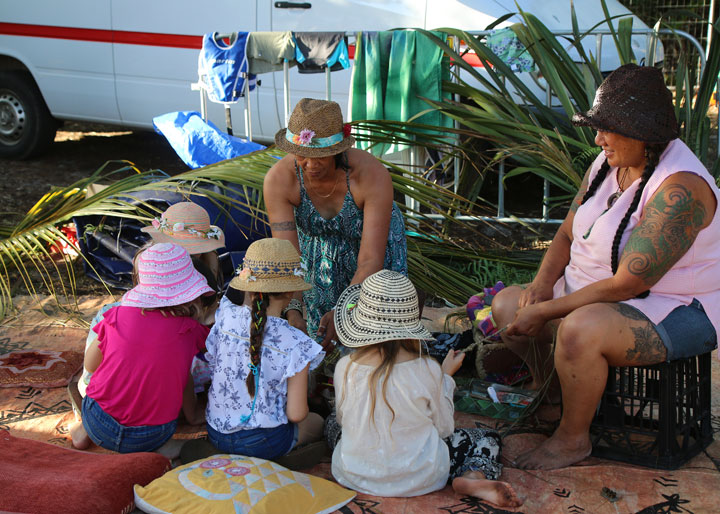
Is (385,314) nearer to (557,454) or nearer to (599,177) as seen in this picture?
(557,454)

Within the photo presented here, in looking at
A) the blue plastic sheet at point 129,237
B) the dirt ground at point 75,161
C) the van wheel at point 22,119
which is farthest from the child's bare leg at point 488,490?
the van wheel at point 22,119

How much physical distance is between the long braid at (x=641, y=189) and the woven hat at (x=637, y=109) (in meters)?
0.06

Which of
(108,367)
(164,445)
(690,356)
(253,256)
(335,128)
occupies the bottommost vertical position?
(164,445)

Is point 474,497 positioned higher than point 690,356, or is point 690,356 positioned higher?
point 690,356

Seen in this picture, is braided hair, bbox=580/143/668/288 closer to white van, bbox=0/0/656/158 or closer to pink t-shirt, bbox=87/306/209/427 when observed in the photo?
pink t-shirt, bbox=87/306/209/427

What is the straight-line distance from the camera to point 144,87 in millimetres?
6988

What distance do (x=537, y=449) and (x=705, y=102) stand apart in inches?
93.8

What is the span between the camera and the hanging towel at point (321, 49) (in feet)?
16.1

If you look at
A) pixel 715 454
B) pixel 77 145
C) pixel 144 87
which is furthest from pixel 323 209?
pixel 77 145

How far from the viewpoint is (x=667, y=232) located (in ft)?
8.30

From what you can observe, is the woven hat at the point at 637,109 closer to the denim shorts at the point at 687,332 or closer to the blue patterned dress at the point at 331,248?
the denim shorts at the point at 687,332

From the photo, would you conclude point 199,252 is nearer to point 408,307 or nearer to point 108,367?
point 108,367

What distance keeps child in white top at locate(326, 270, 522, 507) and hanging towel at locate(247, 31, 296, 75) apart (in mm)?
2813

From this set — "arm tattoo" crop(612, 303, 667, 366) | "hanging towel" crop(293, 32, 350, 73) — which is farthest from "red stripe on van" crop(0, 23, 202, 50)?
"arm tattoo" crop(612, 303, 667, 366)
